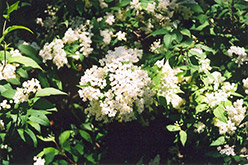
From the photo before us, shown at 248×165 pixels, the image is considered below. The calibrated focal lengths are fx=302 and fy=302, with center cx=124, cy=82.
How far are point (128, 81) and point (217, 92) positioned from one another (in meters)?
0.81

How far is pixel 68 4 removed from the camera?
8.91 ft

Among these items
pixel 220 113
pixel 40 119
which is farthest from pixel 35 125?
pixel 220 113

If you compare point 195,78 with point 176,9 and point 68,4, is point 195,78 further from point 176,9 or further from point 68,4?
point 68,4

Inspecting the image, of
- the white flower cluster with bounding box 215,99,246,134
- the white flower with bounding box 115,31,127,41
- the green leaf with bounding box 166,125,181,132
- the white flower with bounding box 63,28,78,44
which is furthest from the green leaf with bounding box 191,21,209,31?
the white flower with bounding box 63,28,78,44

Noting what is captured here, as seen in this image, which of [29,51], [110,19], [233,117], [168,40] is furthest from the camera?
[110,19]

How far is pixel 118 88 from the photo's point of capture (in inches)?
81.2

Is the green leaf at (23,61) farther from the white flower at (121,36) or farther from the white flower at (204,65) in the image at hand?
the white flower at (204,65)

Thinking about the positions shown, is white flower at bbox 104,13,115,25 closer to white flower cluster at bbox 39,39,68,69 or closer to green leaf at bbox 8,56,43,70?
white flower cluster at bbox 39,39,68,69

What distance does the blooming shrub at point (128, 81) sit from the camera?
2137 mm

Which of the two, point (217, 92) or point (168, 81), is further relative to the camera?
point (217, 92)

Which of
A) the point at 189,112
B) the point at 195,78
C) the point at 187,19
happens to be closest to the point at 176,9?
the point at 187,19

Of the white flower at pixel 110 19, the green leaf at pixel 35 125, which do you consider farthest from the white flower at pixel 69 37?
the green leaf at pixel 35 125

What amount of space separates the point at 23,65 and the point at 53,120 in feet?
3.39

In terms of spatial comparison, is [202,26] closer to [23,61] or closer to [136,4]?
[136,4]
